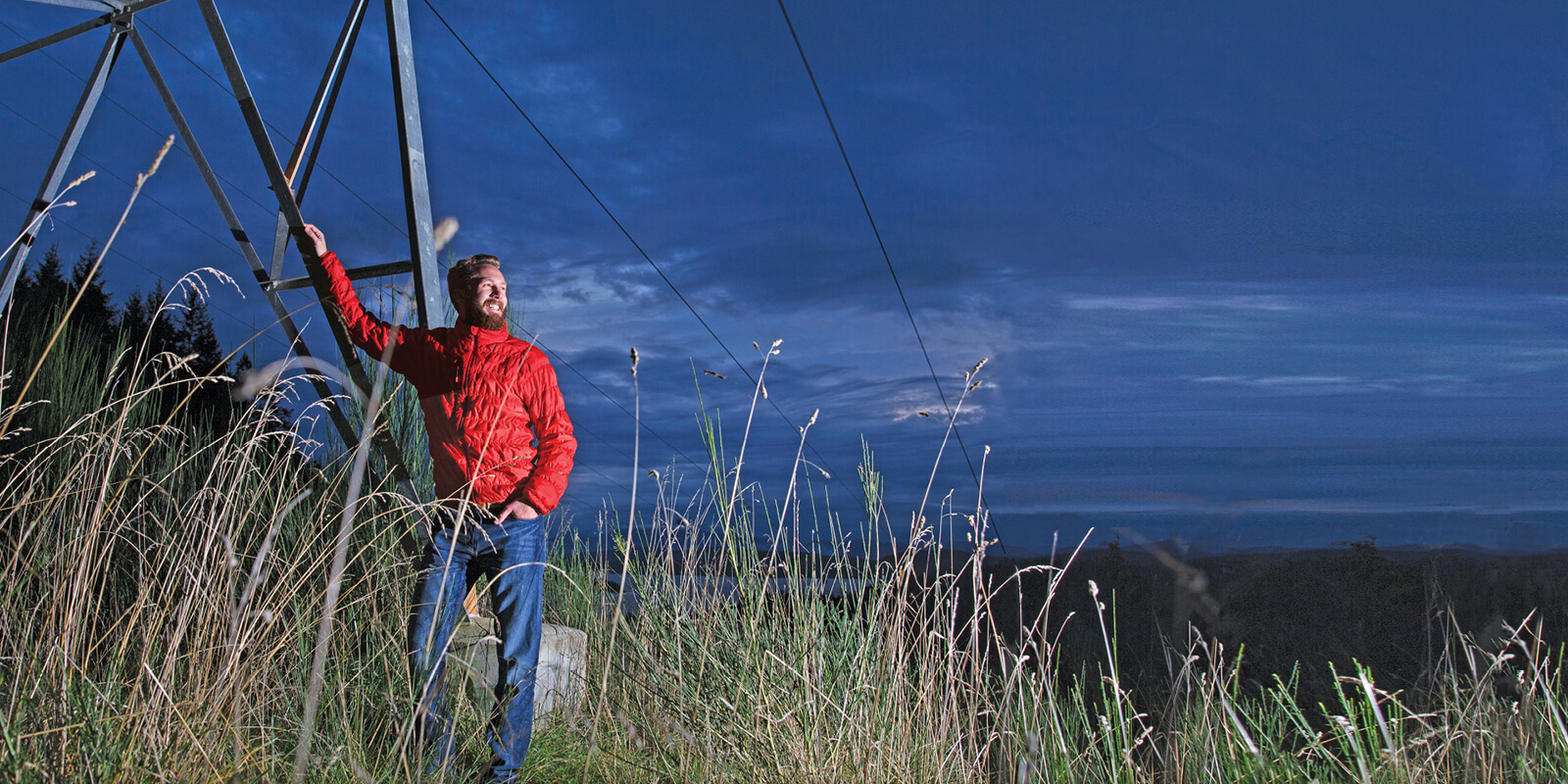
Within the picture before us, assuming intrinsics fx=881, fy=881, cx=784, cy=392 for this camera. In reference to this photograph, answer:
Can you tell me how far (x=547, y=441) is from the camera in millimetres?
3000

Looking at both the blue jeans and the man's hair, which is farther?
the man's hair

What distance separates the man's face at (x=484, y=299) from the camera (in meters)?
3.24

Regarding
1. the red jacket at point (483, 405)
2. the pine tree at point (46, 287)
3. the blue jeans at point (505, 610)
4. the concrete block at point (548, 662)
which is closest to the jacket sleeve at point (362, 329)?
the red jacket at point (483, 405)

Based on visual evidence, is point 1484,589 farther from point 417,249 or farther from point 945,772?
point 417,249

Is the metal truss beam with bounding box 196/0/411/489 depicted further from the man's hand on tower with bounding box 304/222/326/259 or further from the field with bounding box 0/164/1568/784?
the field with bounding box 0/164/1568/784

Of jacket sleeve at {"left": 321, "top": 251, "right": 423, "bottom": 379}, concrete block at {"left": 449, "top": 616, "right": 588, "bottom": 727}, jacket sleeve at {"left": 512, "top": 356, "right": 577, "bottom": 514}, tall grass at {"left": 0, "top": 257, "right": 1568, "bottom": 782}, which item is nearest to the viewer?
tall grass at {"left": 0, "top": 257, "right": 1568, "bottom": 782}

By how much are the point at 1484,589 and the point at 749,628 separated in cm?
1222

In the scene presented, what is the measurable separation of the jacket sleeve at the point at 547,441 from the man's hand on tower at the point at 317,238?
974 mm

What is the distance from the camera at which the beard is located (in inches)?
127

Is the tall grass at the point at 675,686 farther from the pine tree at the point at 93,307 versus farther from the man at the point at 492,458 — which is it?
the pine tree at the point at 93,307

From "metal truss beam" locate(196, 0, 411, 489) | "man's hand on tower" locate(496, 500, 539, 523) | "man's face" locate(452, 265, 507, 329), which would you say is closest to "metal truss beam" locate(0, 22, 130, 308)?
"metal truss beam" locate(196, 0, 411, 489)

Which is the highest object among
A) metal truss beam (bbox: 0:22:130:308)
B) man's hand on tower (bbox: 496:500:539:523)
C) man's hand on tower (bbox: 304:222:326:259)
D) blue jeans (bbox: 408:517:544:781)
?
metal truss beam (bbox: 0:22:130:308)

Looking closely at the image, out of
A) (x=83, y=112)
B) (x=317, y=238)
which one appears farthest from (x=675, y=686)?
(x=83, y=112)

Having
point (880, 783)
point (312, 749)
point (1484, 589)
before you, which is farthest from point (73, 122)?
point (1484, 589)
